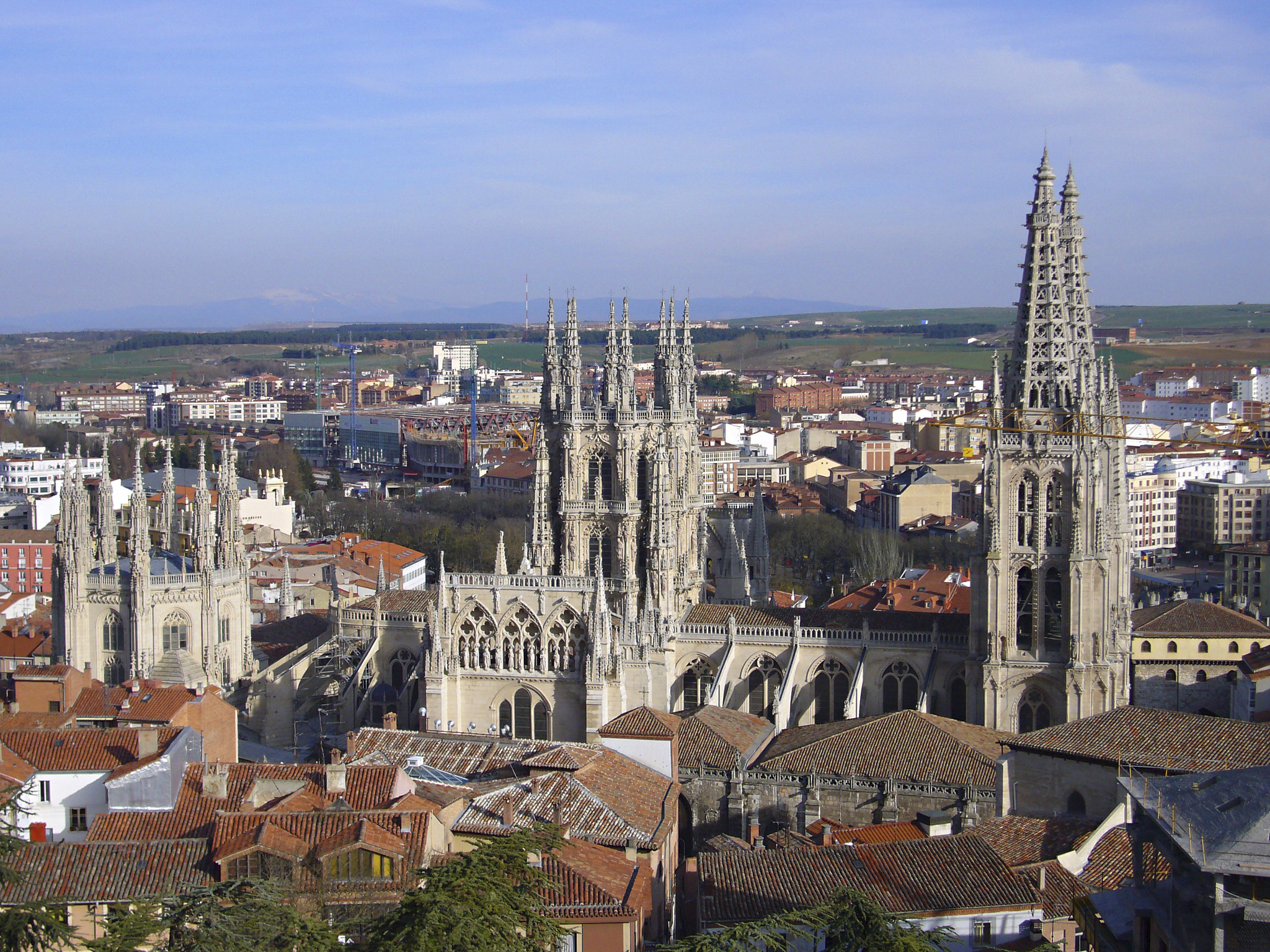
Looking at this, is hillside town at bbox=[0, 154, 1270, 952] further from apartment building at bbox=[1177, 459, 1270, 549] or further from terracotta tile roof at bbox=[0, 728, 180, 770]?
apartment building at bbox=[1177, 459, 1270, 549]

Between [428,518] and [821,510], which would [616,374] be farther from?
[821,510]

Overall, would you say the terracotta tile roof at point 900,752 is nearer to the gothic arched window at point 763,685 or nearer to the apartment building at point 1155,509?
the gothic arched window at point 763,685

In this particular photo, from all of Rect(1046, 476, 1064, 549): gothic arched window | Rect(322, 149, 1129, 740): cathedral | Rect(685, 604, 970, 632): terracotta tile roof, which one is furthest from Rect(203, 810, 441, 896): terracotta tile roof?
Rect(1046, 476, 1064, 549): gothic arched window

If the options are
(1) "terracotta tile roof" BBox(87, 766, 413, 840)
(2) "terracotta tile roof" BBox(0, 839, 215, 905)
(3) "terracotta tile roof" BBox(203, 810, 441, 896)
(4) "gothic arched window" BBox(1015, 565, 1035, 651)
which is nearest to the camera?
(2) "terracotta tile roof" BBox(0, 839, 215, 905)

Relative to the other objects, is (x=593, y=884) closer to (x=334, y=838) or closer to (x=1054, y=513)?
(x=334, y=838)

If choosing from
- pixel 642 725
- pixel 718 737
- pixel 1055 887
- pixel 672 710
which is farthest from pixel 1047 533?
pixel 1055 887

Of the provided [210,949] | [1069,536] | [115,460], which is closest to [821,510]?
[115,460]
